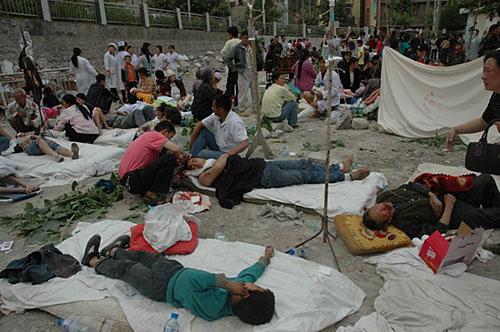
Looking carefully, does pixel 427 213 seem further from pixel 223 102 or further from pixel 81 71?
pixel 81 71

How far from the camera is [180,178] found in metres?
4.91

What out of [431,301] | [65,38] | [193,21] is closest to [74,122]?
[431,301]

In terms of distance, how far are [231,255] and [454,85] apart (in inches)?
212

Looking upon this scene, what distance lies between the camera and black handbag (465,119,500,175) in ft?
9.00

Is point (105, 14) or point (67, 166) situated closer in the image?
point (67, 166)

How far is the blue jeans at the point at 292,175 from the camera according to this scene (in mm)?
4531

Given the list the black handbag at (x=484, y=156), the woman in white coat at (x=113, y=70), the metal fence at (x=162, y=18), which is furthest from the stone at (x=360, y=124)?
the metal fence at (x=162, y=18)

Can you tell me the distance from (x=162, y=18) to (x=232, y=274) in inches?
772

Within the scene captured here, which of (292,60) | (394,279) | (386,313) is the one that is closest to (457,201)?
(394,279)

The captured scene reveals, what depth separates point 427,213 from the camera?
3.51 meters

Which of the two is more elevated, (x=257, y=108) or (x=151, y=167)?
(x=257, y=108)

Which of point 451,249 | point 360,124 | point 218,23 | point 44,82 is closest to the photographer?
point 451,249

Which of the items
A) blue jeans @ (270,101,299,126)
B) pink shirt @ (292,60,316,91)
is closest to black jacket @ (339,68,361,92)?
pink shirt @ (292,60,316,91)

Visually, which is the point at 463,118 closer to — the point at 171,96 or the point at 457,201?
the point at 457,201
